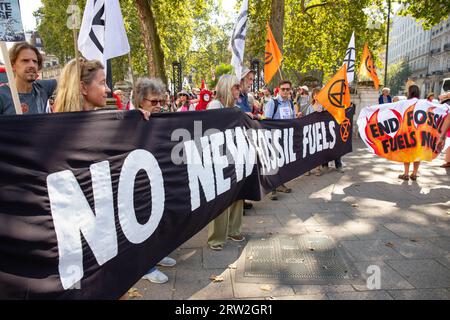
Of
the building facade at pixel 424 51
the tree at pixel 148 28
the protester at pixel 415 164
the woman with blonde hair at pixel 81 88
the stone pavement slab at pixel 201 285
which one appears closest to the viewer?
the woman with blonde hair at pixel 81 88

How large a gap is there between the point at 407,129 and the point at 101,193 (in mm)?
6372

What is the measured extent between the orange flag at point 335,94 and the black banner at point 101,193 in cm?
307

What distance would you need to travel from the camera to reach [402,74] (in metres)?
86.2

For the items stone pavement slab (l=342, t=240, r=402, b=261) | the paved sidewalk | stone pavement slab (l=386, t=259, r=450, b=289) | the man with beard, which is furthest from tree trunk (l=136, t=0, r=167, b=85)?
stone pavement slab (l=386, t=259, r=450, b=289)

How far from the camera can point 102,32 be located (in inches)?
148

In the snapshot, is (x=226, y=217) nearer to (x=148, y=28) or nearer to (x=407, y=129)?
(x=407, y=129)

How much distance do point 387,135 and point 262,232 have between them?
407 centimetres

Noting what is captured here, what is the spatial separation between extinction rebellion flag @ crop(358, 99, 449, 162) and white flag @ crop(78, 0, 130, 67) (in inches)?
217

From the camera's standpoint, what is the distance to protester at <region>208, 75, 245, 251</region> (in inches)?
163

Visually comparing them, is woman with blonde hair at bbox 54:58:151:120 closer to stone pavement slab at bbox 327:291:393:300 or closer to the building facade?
stone pavement slab at bbox 327:291:393:300

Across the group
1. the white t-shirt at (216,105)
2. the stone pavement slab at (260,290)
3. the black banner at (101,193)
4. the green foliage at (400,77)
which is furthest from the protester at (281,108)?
the green foliage at (400,77)

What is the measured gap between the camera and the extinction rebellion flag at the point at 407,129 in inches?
266

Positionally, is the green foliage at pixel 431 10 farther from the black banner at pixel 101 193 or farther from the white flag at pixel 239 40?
the black banner at pixel 101 193
